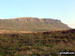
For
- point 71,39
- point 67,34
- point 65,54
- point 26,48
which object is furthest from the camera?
point 67,34

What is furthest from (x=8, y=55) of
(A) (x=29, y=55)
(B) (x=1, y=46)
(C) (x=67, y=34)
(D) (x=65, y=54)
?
(C) (x=67, y=34)

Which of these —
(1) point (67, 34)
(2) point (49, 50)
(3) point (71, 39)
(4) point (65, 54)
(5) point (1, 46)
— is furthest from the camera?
(1) point (67, 34)

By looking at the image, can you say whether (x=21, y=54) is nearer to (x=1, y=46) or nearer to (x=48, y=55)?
(x=48, y=55)

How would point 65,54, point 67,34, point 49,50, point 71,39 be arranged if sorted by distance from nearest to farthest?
point 65,54
point 49,50
point 71,39
point 67,34

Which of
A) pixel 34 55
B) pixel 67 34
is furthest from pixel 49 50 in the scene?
pixel 67 34

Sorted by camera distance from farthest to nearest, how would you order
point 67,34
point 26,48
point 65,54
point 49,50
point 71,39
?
1. point 67,34
2. point 71,39
3. point 26,48
4. point 49,50
5. point 65,54

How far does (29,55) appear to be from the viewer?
16.1 metres

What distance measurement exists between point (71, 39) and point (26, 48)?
859cm

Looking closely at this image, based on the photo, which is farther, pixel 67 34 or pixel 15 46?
pixel 67 34

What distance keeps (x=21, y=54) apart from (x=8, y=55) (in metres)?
1.61

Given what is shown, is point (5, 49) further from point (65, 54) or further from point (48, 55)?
point (65, 54)

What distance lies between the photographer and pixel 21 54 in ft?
54.2

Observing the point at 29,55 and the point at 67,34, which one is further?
the point at 67,34

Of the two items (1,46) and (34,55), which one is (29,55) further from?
(1,46)
